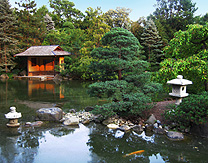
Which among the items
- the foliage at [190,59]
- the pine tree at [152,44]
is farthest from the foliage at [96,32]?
the foliage at [190,59]

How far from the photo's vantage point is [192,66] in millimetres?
7234

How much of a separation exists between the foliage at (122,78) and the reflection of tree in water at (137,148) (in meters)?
0.87

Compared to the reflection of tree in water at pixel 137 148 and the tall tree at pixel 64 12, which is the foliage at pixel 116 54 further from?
the tall tree at pixel 64 12

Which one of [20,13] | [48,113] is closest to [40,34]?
[20,13]

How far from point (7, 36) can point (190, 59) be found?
67.5 feet

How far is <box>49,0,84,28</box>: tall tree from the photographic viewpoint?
1345 inches

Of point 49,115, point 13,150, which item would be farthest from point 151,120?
point 13,150

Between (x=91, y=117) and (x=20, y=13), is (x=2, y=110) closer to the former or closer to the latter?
(x=91, y=117)

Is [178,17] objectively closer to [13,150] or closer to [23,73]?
[23,73]

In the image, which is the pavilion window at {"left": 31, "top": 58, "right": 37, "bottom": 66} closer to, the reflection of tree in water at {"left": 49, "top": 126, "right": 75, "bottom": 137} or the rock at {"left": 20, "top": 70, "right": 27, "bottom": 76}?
the rock at {"left": 20, "top": 70, "right": 27, "bottom": 76}

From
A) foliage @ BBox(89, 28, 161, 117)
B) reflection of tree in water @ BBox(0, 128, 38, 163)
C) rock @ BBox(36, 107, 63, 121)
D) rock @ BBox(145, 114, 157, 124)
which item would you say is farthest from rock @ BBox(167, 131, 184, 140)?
rock @ BBox(36, 107, 63, 121)

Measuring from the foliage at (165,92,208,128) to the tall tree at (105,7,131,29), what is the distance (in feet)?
82.1

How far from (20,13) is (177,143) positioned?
25.2m

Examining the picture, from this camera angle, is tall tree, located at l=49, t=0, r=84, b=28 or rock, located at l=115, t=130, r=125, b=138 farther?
tall tree, located at l=49, t=0, r=84, b=28
